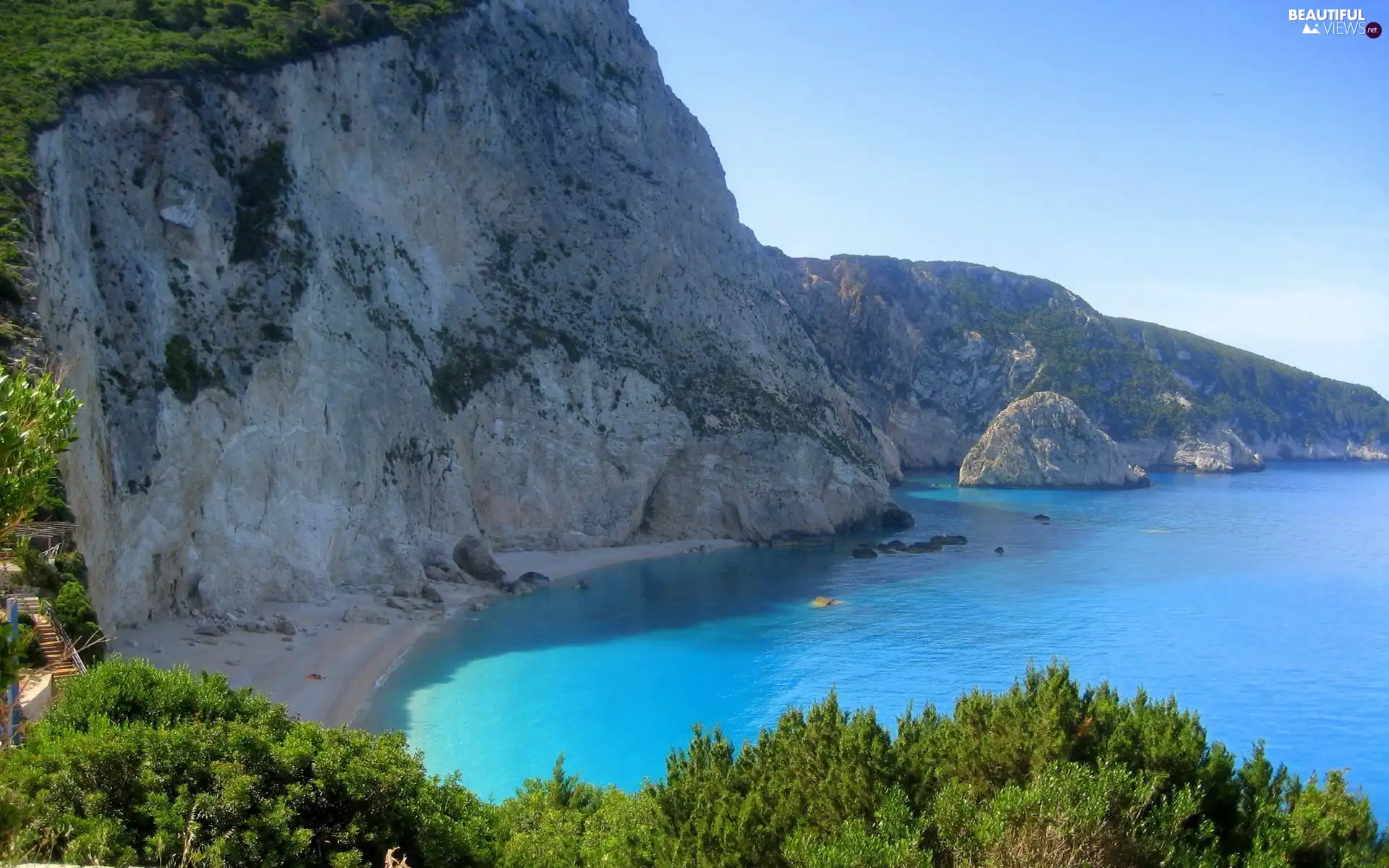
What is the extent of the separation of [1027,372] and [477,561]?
4198 inches

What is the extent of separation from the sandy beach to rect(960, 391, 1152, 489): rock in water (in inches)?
3121

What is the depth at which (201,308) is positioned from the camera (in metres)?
36.8

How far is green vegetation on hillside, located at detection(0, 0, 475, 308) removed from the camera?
28.9 meters

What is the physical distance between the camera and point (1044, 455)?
362 ft

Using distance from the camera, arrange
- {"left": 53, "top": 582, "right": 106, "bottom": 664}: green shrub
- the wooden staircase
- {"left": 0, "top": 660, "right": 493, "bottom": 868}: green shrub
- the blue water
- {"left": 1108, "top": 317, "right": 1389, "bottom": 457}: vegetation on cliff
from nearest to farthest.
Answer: {"left": 0, "top": 660, "right": 493, "bottom": 868}: green shrub → the wooden staircase → {"left": 53, "top": 582, "right": 106, "bottom": 664}: green shrub → the blue water → {"left": 1108, "top": 317, "right": 1389, "bottom": 457}: vegetation on cliff

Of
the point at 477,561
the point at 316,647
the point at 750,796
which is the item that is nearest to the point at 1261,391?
the point at 477,561

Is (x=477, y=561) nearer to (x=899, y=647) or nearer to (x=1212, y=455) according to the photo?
(x=899, y=647)

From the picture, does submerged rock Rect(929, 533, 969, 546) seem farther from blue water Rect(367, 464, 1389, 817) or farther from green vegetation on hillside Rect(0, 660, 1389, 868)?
green vegetation on hillside Rect(0, 660, 1389, 868)

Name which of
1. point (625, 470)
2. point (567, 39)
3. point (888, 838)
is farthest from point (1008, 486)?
point (888, 838)

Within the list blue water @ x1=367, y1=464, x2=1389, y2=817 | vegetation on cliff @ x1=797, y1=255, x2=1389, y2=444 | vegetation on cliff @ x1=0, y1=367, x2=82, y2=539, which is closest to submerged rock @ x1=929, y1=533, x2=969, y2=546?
blue water @ x1=367, y1=464, x2=1389, y2=817

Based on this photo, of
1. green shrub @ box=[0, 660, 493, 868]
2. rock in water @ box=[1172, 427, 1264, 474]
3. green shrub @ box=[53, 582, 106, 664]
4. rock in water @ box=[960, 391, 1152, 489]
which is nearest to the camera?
green shrub @ box=[0, 660, 493, 868]

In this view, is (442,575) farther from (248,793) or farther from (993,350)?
(993,350)

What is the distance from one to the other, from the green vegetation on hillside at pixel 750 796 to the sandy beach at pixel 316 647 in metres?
16.6

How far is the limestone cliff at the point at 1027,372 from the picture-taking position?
4909 inches
